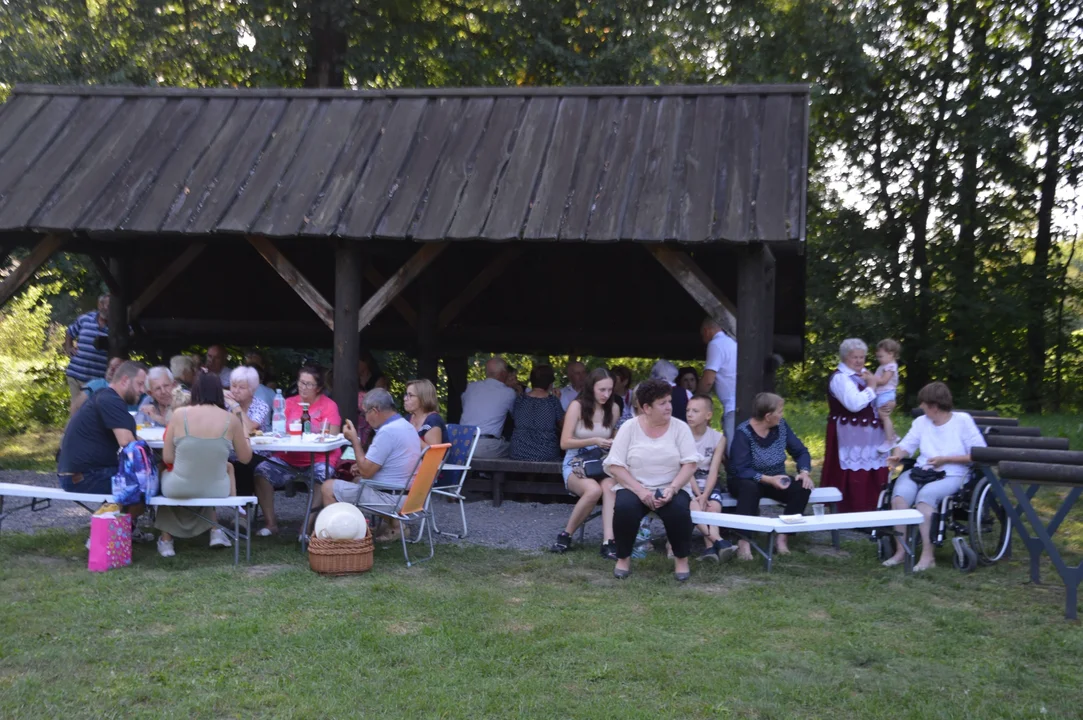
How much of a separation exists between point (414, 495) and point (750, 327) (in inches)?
101

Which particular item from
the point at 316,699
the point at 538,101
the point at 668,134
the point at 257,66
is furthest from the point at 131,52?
the point at 316,699

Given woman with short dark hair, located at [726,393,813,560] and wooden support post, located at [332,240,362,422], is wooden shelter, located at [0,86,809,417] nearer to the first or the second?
wooden support post, located at [332,240,362,422]

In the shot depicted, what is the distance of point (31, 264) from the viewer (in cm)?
889

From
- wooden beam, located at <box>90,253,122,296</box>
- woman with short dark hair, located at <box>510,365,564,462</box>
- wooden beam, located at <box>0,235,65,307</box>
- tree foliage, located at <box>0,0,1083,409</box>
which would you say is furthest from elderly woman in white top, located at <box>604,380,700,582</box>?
tree foliage, located at <box>0,0,1083,409</box>

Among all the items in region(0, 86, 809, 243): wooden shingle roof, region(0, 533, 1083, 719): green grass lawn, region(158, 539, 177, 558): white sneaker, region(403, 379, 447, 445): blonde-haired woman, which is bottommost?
region(0, 533, 1083, 719): green grass lawn

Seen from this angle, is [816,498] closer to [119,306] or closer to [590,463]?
[590,463]

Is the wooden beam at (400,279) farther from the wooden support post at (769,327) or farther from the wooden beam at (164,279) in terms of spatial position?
the wooden beam at (164,279)

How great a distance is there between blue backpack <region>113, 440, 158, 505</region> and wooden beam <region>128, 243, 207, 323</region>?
4948mm

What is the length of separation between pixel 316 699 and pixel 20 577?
2.75m

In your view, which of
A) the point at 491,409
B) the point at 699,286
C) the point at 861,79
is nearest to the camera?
the point at 699,286

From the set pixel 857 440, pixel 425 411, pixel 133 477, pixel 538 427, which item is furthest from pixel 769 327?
pixel 133 477

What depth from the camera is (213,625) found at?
5.03 m

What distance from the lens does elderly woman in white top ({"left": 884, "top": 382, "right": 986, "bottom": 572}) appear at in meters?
6.58

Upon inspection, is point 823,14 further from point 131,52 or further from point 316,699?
point 316,699
